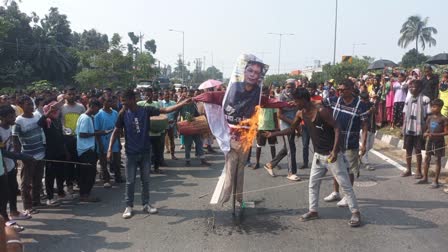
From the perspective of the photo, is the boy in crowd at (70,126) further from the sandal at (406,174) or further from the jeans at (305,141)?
the sandal at (406,174)

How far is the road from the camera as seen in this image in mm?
5254

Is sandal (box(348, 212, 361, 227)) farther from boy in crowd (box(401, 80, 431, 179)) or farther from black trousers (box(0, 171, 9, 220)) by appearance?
black trousers (box(0, 171, 9, 220))

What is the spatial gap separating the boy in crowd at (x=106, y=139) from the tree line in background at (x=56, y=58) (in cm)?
2506

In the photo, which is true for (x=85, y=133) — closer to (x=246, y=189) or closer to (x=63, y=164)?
(x=63, y=164)

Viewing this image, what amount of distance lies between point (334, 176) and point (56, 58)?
143 feet

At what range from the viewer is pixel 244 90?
6.05m

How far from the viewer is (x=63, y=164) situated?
750 centimetres

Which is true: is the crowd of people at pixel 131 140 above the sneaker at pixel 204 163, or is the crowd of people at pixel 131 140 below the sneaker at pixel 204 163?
above

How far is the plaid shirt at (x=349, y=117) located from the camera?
6648 millimetres

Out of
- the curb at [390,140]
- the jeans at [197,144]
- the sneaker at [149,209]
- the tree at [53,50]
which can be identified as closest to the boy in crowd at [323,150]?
the sneaker at [149,209]

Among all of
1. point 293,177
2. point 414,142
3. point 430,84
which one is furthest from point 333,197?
point 430,84

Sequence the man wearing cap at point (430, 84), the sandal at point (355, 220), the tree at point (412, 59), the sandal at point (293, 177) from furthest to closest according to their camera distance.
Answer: the tree at point (412, 59)
the man wearing cap at point (430, 84)
the sandal at point (293, 177)
the sandal at point (355, 220)

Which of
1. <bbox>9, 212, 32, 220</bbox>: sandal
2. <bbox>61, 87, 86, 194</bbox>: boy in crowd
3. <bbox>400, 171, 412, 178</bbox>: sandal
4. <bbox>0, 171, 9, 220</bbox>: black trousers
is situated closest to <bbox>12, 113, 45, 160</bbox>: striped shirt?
<bbox>61, 87, 86, 194</bbox>: boy in crowd

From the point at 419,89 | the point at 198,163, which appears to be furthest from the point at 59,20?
the point at 419,89
